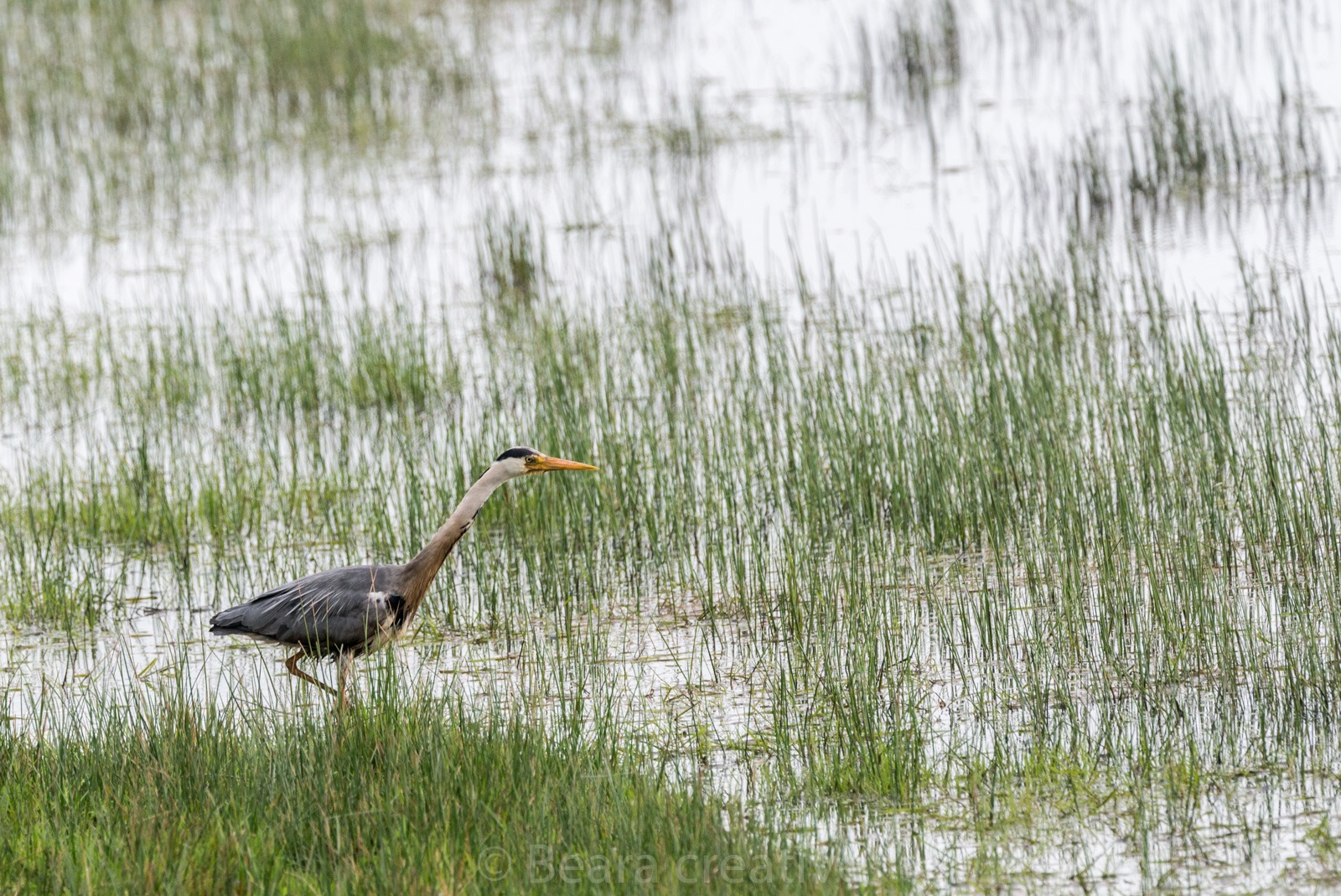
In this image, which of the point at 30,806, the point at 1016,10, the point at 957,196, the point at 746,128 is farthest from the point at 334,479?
the point at 1016,10

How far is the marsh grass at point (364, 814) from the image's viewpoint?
12.7ft

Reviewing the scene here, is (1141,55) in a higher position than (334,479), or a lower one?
higher

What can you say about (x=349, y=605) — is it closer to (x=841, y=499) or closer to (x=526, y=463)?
(x=526, y=463)

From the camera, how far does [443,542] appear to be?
5816 mm

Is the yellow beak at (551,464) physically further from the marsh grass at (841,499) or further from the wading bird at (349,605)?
the marsh grass at (841,499)

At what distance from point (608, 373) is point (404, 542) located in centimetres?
170

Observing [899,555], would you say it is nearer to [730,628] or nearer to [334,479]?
[730,628]

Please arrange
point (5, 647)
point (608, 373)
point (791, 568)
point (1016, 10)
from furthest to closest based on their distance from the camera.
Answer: point (1016, 10), point (608, 373), point (5, 647), point (791, 568)

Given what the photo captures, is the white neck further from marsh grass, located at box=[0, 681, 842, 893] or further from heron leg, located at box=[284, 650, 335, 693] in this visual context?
marsh grass, located at box=[0, 681, 842, 893]

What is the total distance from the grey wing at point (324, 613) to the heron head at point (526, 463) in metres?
0.59

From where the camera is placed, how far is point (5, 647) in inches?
255

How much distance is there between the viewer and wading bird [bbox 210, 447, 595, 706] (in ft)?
18.4

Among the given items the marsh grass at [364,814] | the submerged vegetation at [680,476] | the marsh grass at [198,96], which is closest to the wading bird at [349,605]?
the submerged vegetation at [680,476]

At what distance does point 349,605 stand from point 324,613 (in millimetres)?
101
